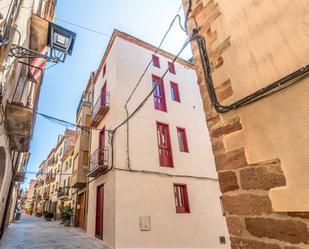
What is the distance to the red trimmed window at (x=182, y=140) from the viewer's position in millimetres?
10508

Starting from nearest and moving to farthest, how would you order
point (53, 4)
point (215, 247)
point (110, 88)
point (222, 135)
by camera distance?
point (222, 135), point (215, 247), point (53, 4), point (110, 88)

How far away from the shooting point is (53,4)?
30.9ft

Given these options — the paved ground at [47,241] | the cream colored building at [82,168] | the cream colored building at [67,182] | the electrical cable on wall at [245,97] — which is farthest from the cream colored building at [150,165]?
the cream colored building at [67,182]

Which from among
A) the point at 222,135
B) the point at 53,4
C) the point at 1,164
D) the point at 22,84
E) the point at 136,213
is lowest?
the point at 136,213

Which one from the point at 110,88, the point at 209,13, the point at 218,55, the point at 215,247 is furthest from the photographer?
the point at 110,88

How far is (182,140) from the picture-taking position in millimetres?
10766

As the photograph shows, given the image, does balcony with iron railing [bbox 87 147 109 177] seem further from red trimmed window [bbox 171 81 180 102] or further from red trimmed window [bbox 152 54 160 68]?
red trimmed window [bbox 152 54 160 68]

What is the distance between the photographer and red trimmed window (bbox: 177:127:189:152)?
10.5m

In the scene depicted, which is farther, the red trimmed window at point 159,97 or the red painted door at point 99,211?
the red trimmed window at point 159,97

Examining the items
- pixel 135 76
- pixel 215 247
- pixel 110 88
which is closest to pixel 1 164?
pixel 110 88

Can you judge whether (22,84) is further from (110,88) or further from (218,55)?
(218,55)

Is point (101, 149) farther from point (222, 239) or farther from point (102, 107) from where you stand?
point (222, 239)

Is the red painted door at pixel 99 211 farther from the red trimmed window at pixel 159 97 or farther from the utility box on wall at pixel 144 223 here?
the red trimmed window at pixel 159 97

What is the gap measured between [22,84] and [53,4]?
5839mm
